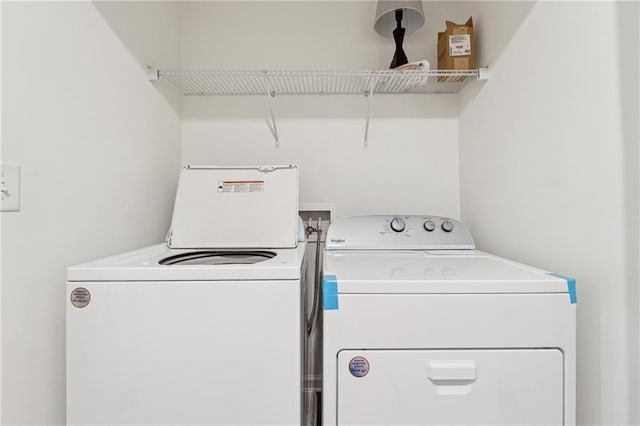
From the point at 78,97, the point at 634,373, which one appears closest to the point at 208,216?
the point at 78,97

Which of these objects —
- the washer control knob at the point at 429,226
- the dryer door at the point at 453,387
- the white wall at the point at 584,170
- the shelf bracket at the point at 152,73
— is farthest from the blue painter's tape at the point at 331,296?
the shelf bracket at the point at 152,73

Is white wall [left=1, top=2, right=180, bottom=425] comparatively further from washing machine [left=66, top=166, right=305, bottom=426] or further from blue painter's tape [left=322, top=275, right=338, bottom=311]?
blue painter's tape [left=322, top=275, right=338, bottom=311]

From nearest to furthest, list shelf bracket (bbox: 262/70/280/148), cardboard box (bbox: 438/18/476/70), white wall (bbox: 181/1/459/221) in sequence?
1. cardboard box (bbox: 438/18/476/70)
2. shelf bracket (bbox: 262/70/280/148)
3. white wall (bbox: 181/1/459/221)

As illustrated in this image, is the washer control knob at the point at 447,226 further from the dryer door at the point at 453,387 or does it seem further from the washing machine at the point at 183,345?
the washing machine at the point at 183,345

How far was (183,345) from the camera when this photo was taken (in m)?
0.89

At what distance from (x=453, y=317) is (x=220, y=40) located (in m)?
1.83

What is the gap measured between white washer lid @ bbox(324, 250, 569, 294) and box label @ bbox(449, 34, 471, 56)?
3.22ft

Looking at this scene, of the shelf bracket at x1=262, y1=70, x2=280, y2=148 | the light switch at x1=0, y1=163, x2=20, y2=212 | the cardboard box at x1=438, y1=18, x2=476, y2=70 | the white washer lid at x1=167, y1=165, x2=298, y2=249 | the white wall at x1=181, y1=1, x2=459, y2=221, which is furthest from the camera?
the white wall at x1=181, y1=1, x2=459, y2=221

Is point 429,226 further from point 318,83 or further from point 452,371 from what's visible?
point 318,83

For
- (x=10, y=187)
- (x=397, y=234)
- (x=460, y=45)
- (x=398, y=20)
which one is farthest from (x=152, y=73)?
(x=460, y=45)

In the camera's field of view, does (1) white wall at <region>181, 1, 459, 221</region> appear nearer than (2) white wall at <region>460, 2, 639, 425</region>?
No

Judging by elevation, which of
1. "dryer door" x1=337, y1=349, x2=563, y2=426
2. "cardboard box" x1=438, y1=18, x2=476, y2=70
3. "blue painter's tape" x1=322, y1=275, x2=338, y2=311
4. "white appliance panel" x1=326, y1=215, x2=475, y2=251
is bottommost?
"dryer door" x1=337, y1=349, x2=563, y2=426

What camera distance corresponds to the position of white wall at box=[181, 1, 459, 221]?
74.0 inches

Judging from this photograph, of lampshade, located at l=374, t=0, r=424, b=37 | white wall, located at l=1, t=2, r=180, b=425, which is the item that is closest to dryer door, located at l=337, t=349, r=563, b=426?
white wall, located at l=1, t=2, r=180, b=425
